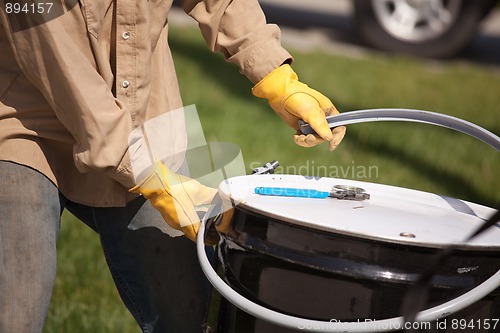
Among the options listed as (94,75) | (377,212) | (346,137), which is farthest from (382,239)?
(346,137)

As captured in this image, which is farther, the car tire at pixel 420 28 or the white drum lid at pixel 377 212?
the car tire at pixel 420 28

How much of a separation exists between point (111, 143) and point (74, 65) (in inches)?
6.3

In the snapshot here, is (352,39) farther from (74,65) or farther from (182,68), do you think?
(74,65)

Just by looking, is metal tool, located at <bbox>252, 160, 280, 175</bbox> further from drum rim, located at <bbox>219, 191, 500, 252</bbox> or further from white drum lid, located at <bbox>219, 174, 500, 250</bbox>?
drum rim, located at <bbox>219, 191, 500, 252</bbox>

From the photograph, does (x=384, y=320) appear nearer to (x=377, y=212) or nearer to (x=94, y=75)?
(x=377, y=212)

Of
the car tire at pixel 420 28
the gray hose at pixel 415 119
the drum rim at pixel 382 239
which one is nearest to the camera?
the drum rim at pixel 382 239

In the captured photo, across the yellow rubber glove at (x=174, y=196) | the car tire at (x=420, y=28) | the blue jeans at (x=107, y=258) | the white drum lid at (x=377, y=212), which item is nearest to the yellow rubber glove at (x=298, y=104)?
the white drum lid at (x=377, y=212)

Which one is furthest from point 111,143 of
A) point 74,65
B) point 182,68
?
point 182,68

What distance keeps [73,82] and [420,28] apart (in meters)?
5.40

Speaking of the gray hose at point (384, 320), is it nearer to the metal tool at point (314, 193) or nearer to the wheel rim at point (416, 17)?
the metal tool at point (314, 193)

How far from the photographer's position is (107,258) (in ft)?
6.38

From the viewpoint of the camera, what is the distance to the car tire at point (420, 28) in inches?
256

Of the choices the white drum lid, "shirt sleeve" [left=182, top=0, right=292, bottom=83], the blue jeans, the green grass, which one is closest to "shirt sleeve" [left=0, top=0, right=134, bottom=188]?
the blue jeans

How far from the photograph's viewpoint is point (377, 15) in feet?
21.9
